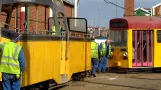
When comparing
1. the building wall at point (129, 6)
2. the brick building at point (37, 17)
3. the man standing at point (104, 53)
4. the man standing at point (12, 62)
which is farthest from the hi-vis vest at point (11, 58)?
the building wall at point (129, 6)

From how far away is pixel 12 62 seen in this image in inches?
353

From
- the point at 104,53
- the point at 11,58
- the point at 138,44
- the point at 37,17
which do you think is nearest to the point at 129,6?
the point at 104,53

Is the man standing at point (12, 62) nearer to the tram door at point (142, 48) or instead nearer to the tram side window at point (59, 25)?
the tram side window at point (59, 25)

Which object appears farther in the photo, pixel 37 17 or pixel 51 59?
pixel 37 17

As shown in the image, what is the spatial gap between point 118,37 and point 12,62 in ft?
42.0

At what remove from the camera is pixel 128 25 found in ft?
67.6

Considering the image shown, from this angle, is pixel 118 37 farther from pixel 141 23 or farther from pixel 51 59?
pixel 51 59

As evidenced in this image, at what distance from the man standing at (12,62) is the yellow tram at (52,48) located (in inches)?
11.7

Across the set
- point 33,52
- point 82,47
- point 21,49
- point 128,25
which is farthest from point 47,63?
point 128,25

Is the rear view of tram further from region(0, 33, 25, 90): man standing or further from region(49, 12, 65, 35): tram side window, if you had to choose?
region(0, 33, 25, 90): man standing

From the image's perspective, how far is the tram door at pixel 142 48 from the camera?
68.0 ft

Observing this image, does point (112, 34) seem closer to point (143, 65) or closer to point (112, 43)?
point (112, 43)

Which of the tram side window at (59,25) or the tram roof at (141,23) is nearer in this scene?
the tram side window at (59,25)

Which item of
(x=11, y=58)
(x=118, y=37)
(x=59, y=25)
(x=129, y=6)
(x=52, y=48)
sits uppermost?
(x=129, y=6)
